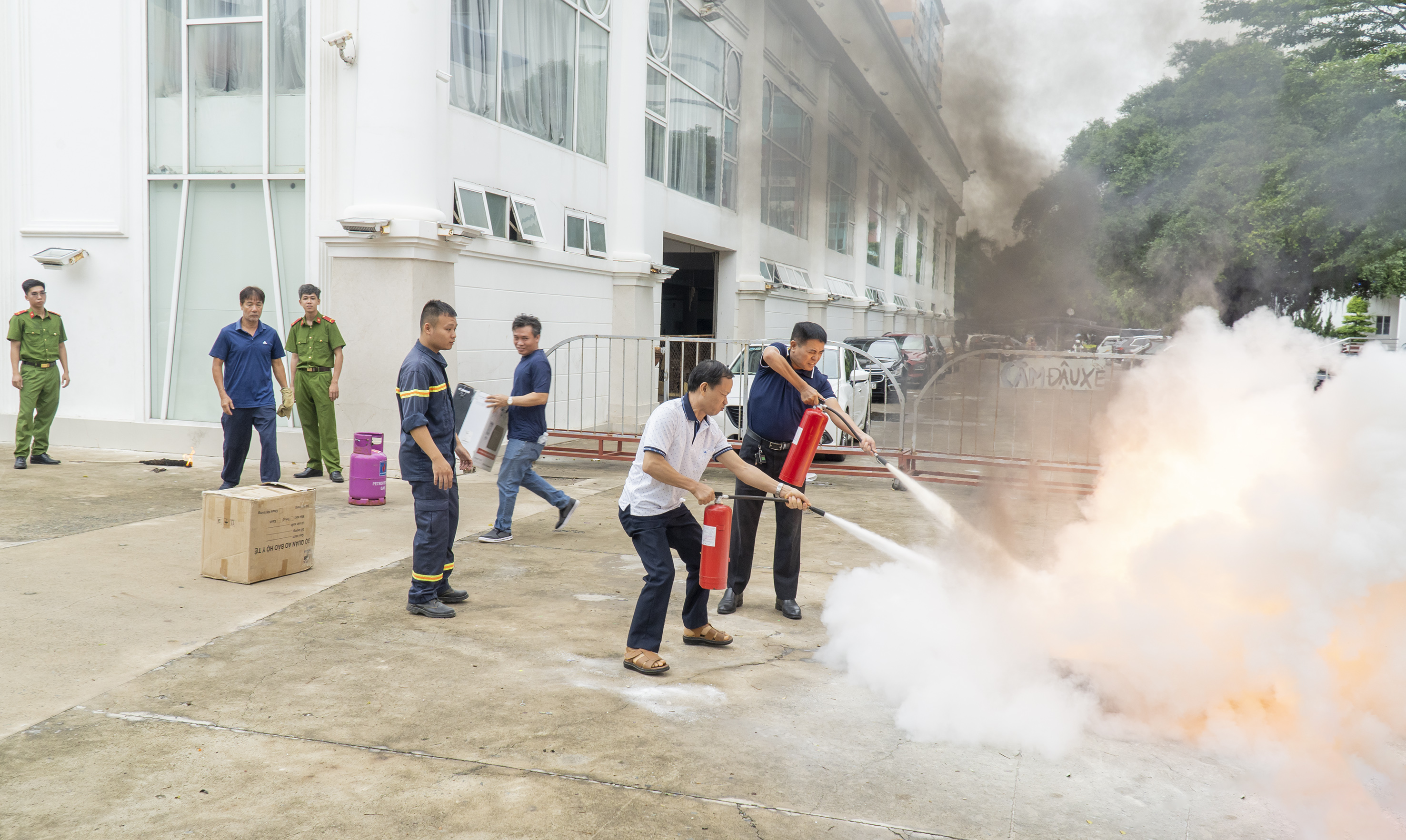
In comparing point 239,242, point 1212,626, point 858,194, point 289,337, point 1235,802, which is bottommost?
point 1235,802

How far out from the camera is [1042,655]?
469cm

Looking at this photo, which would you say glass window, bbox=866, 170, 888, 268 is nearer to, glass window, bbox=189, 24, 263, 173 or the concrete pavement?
glass window, bbox=189, 24, 263, 173

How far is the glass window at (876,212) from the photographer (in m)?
14.5

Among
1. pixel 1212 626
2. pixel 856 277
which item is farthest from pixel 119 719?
pixel 856 277

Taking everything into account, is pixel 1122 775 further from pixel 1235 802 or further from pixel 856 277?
pixel 856 277

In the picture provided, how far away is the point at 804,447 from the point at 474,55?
8.65 m

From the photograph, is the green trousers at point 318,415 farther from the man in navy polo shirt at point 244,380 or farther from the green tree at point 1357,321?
the green tree at point 1357,321

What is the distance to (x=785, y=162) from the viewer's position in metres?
25.7

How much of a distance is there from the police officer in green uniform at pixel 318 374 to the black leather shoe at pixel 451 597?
4.63 m

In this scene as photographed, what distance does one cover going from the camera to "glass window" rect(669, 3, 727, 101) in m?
18.2

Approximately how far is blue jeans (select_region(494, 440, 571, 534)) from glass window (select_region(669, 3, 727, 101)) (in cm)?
1241

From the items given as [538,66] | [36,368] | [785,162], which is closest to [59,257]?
[36,368]

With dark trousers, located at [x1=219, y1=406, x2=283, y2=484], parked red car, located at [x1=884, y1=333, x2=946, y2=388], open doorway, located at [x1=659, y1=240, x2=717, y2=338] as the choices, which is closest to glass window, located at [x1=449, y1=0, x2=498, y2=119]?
Result: dark trousers, located at [x1=219, y1=406, x2=283, y2=484]

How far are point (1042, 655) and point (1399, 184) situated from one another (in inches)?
648
